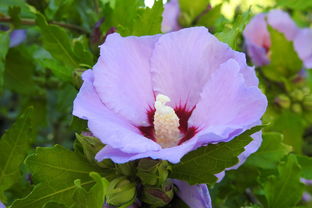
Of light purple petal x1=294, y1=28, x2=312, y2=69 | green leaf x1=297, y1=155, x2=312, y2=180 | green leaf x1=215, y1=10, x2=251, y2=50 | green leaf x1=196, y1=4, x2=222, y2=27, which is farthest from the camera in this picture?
light purple petal x1=294, y1=28, x2=312, y2=69

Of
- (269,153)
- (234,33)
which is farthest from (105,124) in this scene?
(269,153)

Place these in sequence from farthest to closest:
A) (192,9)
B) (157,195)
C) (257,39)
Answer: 1. (257,39)
2. (192,9)
3. (157,195)

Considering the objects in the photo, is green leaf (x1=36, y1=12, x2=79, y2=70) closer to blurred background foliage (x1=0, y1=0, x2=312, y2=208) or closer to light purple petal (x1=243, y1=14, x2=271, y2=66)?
blurred background foliage (x1=0, y1=0, x2=312, y2=208)

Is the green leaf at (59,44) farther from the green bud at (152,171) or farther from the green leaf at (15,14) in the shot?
the green bud at (152,171)

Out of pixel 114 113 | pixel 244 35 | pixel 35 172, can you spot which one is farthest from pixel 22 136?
pixel 244 35

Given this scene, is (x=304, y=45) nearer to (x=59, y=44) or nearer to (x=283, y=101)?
(x=283, y=101)

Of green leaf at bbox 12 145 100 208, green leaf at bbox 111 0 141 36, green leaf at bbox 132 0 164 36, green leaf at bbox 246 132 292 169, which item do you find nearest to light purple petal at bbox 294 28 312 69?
green leaf at bbox 246 132 292 169

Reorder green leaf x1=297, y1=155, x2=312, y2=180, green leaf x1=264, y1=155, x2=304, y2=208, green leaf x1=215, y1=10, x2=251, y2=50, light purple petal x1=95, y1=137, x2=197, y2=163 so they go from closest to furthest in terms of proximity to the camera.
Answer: light purple petal x1=95, y1=137, x2=197, y2=163, green leaf x1=215, y1=10, x2=251, y2=50, green leaf x1=264, y1=155, x2=304, y2=208, green leaf x1=297, y1=155, x2=312, y2=180

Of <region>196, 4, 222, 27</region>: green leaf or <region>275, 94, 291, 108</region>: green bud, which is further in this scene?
<region>275, 94, 291, 108</region>: green bud
